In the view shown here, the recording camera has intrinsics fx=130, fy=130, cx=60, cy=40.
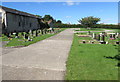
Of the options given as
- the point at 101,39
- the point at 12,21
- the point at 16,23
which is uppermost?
the point at 12,21

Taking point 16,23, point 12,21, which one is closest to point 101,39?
point 12,21

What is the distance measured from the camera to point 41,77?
4406 mm

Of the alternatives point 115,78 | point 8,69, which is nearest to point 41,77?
point 8,69

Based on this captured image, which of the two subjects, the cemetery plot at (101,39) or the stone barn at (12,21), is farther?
the stone barn at (12,21)

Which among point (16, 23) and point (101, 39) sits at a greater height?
point (16, 23)

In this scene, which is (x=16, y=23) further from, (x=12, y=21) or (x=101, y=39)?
(x=101, y=39)

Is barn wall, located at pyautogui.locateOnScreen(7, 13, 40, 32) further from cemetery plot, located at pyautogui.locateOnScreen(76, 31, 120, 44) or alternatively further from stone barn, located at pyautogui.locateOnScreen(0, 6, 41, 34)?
cemetery plot, located at pyautogui.locateOnScreen(76, 31, 120, 44)

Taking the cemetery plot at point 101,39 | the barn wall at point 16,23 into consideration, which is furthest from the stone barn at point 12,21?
the cemetery plot at point 101,39

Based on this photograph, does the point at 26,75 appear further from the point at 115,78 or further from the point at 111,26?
the point at 111,26

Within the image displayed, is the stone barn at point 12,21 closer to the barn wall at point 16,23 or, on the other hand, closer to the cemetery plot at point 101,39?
the barn wall at point 16,23

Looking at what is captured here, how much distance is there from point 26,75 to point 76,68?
1926 mm

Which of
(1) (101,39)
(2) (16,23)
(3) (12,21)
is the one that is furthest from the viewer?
(2) (16,23)

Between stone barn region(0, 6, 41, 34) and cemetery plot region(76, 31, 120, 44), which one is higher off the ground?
stone barn region(0, 6, 41, 34)

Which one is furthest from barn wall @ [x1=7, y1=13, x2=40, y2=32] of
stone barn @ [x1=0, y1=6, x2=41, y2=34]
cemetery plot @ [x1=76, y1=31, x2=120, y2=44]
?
cemetery plot @ [x1=76, y1=31, x2=120, y2=44]
